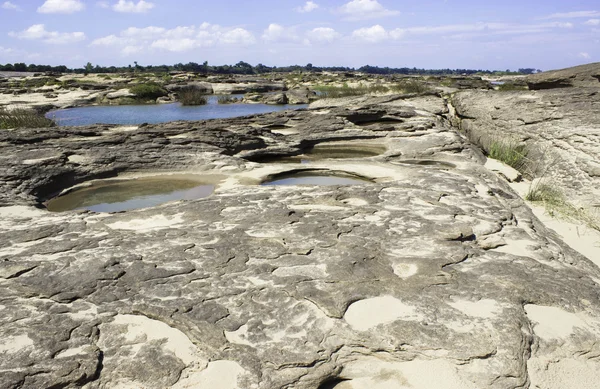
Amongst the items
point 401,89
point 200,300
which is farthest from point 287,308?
point 401,89

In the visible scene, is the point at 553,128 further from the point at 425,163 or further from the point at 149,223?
the point at 149,223

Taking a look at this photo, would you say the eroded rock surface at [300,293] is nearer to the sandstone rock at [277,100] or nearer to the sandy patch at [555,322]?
the sandy patch at [555,322]

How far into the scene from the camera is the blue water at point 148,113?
53.9 feet

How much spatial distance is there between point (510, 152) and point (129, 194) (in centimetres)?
721

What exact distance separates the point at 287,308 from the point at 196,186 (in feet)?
14.0

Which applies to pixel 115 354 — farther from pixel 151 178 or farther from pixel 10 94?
pixel 10 94

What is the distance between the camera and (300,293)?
343 centimetres

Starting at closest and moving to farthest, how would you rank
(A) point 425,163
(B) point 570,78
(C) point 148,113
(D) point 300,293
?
(D) point 300,293 → (A) point 425,163 → (B) point 570,78 → (C) point 148,113

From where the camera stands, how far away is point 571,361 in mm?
2828

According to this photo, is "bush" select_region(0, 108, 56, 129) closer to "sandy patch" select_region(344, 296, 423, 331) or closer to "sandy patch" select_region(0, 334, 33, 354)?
"sandy patch" select_region(0, 334, 33, 354)

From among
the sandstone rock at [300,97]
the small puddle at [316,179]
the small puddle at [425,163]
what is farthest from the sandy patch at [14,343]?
the sandstone rock at [300,97]

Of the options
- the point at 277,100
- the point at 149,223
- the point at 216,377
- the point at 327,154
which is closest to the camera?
the point at 216,377

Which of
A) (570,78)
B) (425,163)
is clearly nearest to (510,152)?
(425,163)

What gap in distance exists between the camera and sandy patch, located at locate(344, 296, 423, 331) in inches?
124
